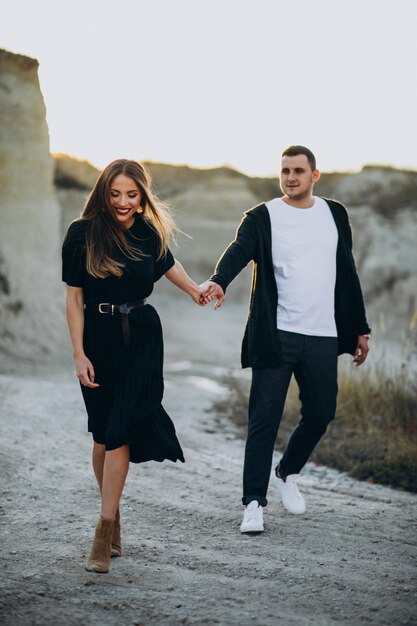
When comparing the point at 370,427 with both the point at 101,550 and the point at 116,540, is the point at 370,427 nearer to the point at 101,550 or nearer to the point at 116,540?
the point at 116,540

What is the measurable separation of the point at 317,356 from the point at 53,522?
1.63 m

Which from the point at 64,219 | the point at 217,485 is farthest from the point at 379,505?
the point at 64,219

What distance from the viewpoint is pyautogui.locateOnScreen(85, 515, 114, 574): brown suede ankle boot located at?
3680mm

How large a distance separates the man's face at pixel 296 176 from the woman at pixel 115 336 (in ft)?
3.28

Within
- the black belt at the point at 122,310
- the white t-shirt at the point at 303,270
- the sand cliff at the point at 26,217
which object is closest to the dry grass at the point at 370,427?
the white t-shirt at the point at 303,270

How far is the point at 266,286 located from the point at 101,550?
1636 mm

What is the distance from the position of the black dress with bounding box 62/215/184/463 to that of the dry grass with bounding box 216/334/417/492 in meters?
2.59

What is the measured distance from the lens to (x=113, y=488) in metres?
3.75

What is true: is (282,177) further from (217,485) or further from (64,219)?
(64,219)

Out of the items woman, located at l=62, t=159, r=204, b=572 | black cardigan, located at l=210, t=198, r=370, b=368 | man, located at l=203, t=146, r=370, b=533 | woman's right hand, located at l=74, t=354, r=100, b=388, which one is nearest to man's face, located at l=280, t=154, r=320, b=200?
man, located at l=203, t=146, r=370, b=533

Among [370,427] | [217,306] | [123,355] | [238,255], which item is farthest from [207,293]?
[370,427]

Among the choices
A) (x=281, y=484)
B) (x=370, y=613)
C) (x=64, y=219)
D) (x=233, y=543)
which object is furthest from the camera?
(x=64, y=219)

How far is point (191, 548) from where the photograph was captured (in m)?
4.12

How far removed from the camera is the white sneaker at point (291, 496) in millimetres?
4887
